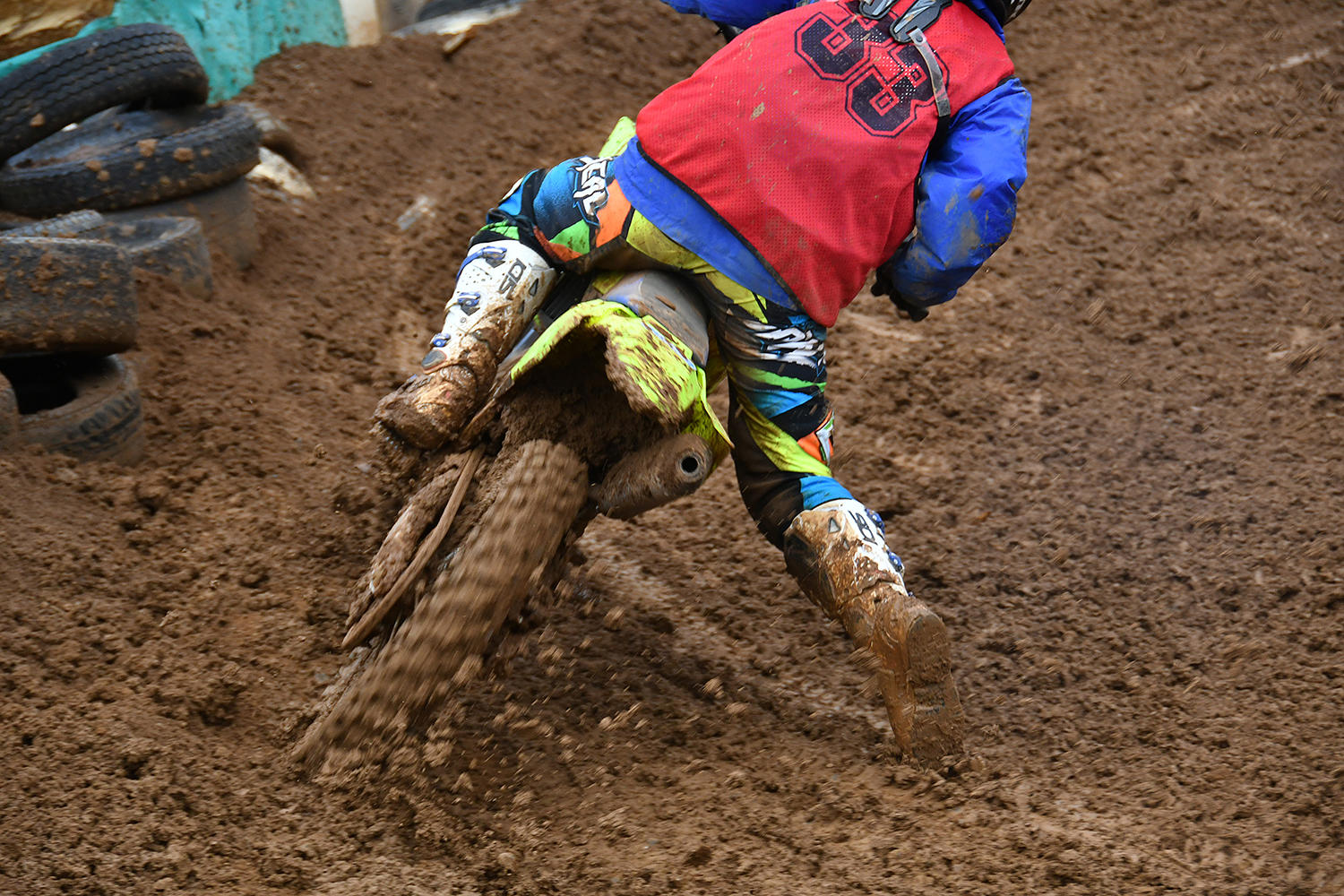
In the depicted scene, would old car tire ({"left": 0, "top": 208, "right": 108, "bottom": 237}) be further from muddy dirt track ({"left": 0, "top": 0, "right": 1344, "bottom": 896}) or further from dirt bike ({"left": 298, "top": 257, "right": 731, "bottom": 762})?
dirt bike ({"left": 298, "top": 257, "right": 731, "bottom": 762})

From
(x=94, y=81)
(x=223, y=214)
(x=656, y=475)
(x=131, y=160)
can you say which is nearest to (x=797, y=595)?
(x=656, y=475)

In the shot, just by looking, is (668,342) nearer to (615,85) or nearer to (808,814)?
(808,814)

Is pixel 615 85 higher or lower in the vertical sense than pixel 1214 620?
higher

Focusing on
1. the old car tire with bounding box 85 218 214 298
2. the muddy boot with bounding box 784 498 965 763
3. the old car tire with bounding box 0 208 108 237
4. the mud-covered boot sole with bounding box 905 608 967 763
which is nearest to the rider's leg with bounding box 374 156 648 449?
the muddy boot with bounding box 784 498 965 763

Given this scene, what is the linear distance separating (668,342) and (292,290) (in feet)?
8.23

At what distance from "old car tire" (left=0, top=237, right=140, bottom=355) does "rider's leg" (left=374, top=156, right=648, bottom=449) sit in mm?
1078

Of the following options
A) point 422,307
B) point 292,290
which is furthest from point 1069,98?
point 292,290

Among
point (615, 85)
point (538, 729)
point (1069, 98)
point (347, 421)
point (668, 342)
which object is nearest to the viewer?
point (668, 342)

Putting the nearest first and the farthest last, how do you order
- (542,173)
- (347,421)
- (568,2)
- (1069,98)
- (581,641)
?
1. (542,173)
2. (581,641)
3. (347,421)
4. (1069,98)
5. (568,2)

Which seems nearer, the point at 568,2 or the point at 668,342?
the point at 668,342

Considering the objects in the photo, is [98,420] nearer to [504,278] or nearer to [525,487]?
[504,278]

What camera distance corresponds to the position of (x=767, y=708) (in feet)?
8.71

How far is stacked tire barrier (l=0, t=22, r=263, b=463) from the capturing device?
2.84 metres

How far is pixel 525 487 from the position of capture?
2107 mm
